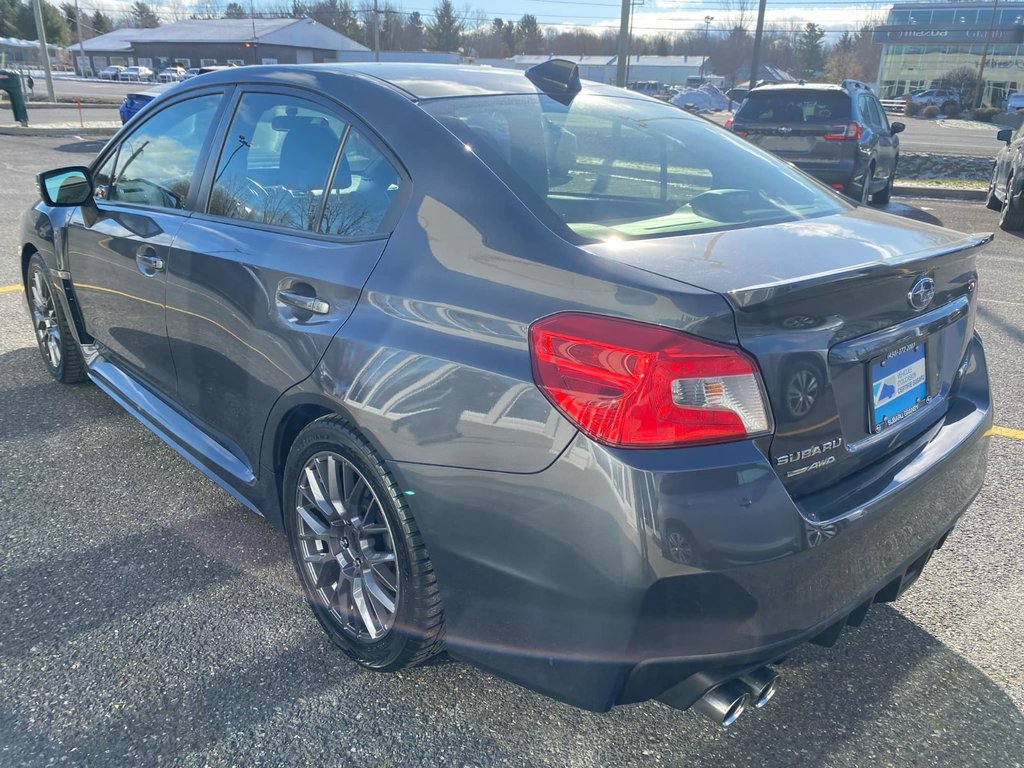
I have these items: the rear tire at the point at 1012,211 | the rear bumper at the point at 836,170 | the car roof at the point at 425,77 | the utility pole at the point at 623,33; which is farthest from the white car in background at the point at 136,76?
the car roof at the point at 425,77

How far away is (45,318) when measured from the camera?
458 cm

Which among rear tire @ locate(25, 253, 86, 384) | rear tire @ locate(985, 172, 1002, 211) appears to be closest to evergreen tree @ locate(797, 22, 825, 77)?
rear tire @ locate(985, 172, 1002, 211)

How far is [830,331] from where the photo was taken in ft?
6.21

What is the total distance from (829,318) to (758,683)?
855 millimetres

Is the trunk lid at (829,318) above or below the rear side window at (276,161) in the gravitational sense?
below

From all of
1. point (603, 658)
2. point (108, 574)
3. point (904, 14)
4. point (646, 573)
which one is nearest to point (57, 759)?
point (108, 574)

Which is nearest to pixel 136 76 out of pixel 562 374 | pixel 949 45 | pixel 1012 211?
pixel 949 45

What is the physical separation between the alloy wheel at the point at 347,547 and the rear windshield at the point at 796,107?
10380mm

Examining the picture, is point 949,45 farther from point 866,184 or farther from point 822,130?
point 822,130

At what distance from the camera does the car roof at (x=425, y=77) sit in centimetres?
256

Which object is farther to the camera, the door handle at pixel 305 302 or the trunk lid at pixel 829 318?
the door handle at pixel 305 302

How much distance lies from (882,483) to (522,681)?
1015 mm

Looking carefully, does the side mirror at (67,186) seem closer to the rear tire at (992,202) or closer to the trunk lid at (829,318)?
the trunk lid at (829,318)

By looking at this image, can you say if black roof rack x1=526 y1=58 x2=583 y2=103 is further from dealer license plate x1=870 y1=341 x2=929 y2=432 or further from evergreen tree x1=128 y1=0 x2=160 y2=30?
evergreen tree x1=128 y1=0 x2=160 y2=30
